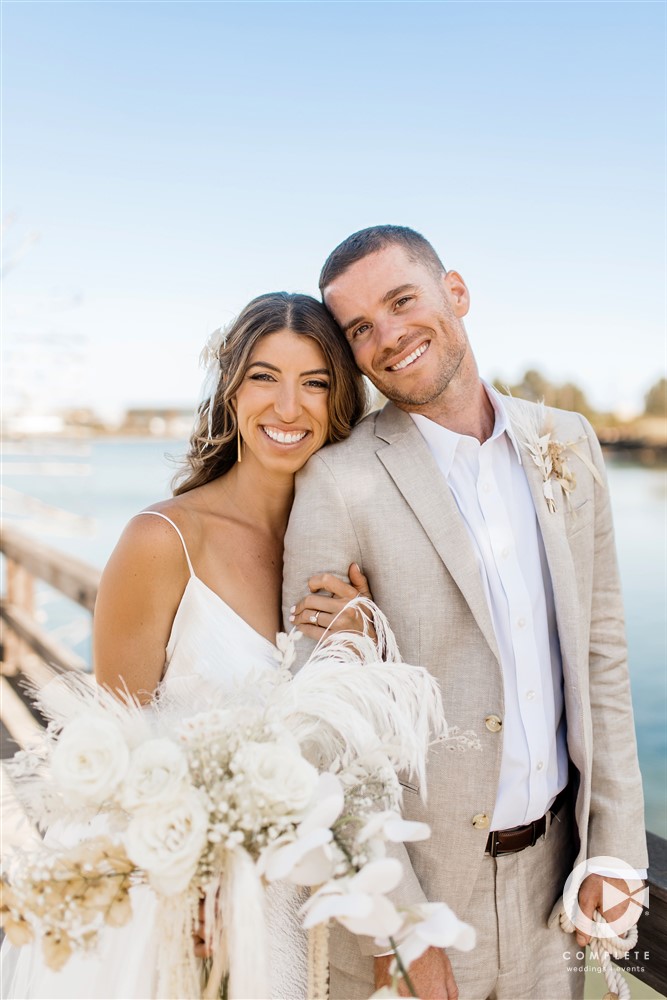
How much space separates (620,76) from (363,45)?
666 cm

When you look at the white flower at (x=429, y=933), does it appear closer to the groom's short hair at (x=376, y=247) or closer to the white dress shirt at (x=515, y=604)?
the white dress shirt at (x=515, y=604)

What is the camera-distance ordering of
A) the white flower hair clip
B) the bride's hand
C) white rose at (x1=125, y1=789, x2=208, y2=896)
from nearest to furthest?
1. white rose at (x1=125, y1=789, x2=208, y2=896)
2. the bride's hand
3. the white flower hair clip

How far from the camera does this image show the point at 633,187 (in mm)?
22391

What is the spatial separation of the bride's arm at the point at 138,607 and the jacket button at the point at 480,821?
31.1 inches

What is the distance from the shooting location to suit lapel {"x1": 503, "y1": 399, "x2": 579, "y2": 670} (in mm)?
1741

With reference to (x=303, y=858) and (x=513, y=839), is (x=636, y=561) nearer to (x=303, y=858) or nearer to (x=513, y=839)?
(x=513, y=839)

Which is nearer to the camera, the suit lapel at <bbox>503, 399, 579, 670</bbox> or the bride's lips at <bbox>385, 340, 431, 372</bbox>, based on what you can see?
the suit lapel at <bbox>503, 399, 579, 670</bbox>

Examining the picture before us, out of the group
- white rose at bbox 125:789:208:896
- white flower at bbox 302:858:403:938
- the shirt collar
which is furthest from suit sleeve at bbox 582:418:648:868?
white rose at bbox 125:789:208:896

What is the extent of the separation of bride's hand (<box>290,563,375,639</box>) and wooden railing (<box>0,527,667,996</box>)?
1.73 ft

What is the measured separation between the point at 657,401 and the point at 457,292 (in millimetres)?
13215

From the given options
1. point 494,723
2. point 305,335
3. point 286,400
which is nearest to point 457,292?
point 305,335

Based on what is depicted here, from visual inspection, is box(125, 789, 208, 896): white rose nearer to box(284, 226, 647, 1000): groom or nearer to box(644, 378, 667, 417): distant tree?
box(284, 226, 647, 1000): groom

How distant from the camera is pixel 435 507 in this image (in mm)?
1706

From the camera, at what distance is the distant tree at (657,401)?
1211 centimetres
